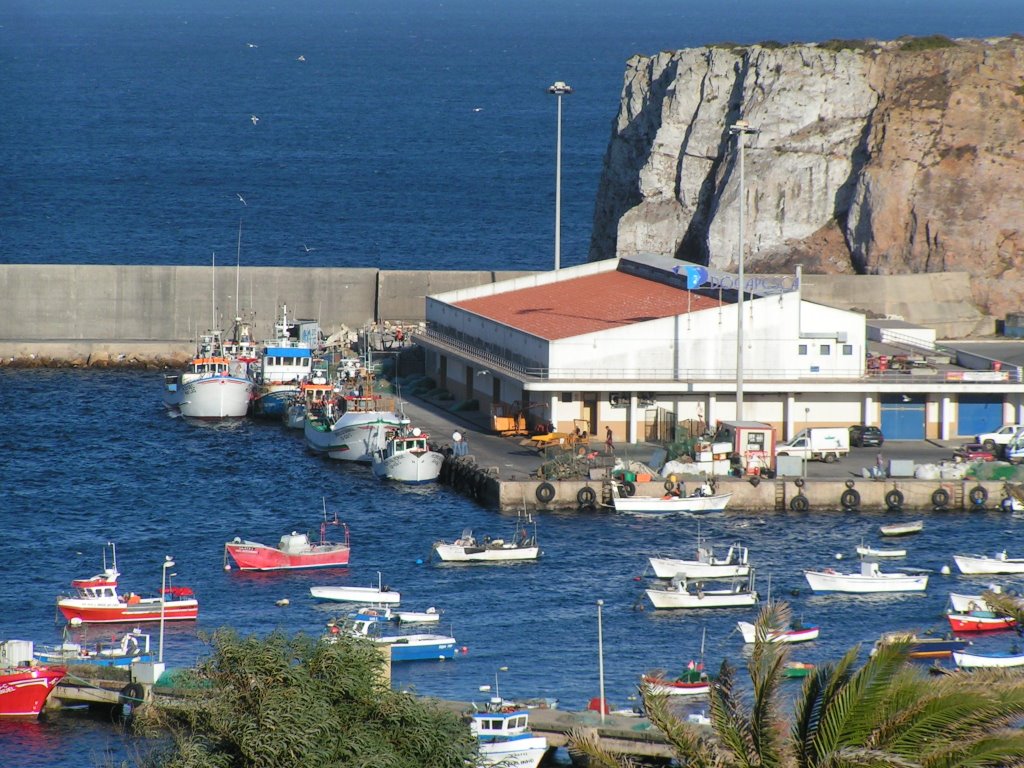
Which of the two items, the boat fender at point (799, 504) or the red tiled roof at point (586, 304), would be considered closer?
the boat fender at point (799, 504)

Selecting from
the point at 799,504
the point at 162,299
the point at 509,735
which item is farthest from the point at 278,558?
the point at 162,299

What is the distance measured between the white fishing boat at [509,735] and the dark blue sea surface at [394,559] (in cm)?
346

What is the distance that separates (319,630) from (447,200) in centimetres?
10922

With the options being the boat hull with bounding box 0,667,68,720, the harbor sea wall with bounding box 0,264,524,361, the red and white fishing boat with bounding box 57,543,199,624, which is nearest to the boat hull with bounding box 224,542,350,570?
the red and white fishing boat with bounding box 57,543,199,624

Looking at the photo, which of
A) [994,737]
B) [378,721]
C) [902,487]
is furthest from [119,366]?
[994,737]

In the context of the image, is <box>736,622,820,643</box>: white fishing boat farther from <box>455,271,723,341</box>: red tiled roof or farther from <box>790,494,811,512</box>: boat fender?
<box>455,271,723,341</box>: red tiled roof

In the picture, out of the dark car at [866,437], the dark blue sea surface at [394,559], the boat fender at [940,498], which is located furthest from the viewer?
the dark car at [866,437]

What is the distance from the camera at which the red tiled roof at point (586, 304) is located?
67188 millimetres

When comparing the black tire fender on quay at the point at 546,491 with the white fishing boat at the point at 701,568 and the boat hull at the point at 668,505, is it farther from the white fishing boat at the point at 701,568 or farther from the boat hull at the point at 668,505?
the white fishing boat at the point at 701,568

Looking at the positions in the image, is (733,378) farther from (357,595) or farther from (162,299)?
(162,299)

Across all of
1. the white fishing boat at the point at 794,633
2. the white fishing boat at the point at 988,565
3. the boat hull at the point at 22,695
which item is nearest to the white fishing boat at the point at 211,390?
the white fishing boat at the point at 988,565

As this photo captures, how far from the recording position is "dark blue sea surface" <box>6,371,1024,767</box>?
42.4 metres

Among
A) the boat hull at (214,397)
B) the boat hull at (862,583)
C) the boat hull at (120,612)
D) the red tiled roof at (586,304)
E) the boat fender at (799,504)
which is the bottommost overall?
the boat hull at (120,612)

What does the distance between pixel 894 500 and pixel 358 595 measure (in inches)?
703
